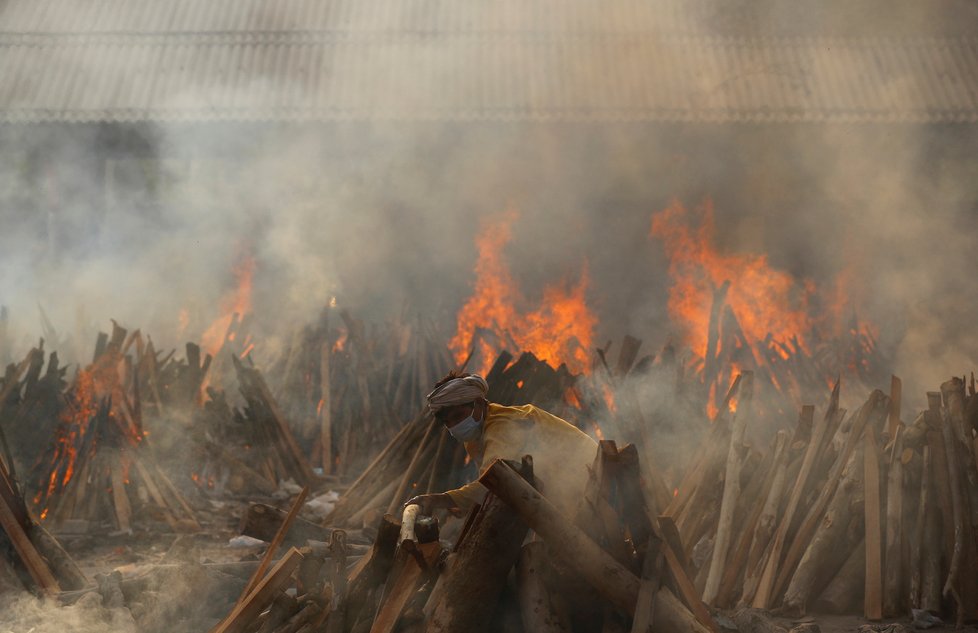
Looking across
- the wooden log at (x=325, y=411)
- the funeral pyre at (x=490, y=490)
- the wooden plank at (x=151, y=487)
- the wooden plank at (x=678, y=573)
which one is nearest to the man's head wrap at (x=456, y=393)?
the funeral pyre at (x=490, y=490)

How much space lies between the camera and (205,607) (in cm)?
462

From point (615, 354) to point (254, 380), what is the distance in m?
5.77

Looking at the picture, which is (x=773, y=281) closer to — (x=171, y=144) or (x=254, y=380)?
(x=254, y=380)

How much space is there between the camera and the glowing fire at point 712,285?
12344 millimetres

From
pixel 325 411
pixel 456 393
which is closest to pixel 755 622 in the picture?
pixel 456 393

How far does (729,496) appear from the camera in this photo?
5172 mm

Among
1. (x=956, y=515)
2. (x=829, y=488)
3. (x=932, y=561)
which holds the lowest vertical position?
(x=932, y=561)

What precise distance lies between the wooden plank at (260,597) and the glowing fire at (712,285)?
9.59 metres

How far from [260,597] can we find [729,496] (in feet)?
10.0

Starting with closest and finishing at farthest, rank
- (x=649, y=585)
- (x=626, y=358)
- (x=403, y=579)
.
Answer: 1. (x=649, y=585)
2. (x=403, y=579)
3. (x=626, y=358)

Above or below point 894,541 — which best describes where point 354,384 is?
above

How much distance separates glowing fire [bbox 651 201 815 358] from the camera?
486 inches

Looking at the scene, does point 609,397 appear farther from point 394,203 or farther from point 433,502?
point 394,203

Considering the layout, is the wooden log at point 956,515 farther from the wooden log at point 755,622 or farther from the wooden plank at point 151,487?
the wooden plank at point 151,487
